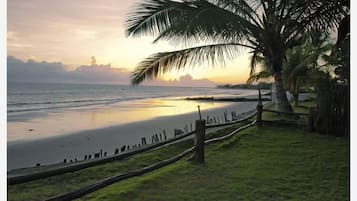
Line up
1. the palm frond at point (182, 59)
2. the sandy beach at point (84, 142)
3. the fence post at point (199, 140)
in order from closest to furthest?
1. the fence post at point (199, 140)
2. the sandy beach at point (84, 142)
3. the palm frond at point (182, 59)

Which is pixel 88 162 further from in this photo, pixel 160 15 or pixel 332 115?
pixel 332 115

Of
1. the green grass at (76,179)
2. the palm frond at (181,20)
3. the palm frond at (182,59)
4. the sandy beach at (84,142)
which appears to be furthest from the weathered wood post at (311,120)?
the green grass at (76,179)

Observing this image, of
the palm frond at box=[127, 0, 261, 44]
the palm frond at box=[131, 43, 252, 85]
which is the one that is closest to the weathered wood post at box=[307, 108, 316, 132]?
the palm frond at box=[131, 43, 252, 85]

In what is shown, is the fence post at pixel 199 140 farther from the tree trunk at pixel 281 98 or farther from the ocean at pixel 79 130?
the tree trunk at pixel 281 98

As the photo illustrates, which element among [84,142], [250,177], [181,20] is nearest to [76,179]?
[250,177]

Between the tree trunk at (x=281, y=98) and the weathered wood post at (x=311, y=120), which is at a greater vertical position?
the tree trunk at (x=281, y=98)

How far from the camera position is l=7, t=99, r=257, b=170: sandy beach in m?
3.36

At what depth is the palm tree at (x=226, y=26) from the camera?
3.11 metres

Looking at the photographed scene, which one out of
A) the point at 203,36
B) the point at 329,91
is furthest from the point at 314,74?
the point at 203,36

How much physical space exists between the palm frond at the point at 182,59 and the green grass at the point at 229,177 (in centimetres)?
79

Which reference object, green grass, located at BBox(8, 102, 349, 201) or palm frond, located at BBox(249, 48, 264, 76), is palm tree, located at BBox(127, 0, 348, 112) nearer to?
palm frond, located at BBox(249, 48, 264, 76)

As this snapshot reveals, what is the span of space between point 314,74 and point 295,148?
65.4 inches

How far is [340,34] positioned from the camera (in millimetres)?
3285

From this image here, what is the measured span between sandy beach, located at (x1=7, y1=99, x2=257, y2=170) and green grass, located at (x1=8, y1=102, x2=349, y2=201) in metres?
0.55
